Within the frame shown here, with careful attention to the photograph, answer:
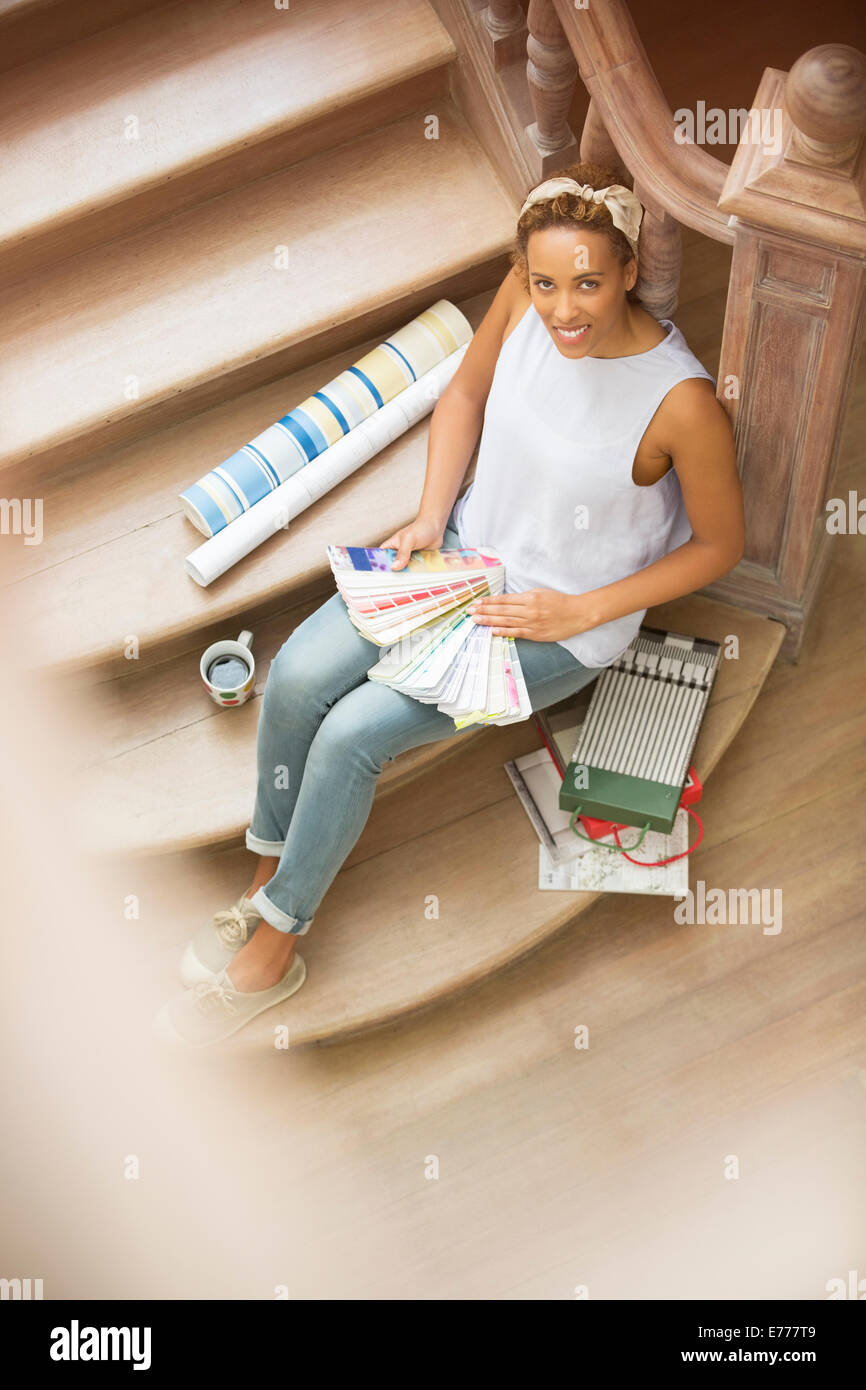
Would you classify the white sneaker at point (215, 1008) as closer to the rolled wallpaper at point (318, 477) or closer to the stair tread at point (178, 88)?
the rolled wallpaper at point (318, 477)

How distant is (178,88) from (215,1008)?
168 centimetres

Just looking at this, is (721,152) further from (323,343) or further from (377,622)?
(377,622)

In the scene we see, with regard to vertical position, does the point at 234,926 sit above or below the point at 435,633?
below

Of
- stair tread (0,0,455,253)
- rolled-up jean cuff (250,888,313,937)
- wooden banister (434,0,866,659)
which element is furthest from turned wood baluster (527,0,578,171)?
rolled-up jean cuff (250,888,313,937)

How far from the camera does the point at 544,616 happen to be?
2010mm

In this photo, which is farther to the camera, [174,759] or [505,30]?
[174,759]

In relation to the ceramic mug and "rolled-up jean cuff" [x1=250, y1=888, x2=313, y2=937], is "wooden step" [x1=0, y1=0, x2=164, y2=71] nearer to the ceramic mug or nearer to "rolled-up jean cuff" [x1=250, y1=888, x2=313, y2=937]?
the ceramic mug

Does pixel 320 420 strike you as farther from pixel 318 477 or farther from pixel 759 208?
pixel 759 208

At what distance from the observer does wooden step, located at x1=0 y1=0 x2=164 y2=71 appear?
236 cm

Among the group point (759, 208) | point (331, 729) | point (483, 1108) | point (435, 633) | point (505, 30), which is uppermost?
point (505, 30)

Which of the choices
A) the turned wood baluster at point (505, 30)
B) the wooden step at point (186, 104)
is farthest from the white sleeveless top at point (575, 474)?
the wooden step at point (186, 104)

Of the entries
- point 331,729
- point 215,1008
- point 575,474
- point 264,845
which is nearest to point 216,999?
point 215,1008

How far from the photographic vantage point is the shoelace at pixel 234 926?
226 cm

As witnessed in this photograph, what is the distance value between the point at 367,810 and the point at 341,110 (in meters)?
1.29
